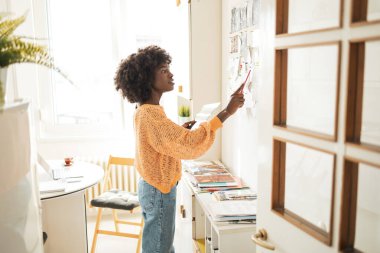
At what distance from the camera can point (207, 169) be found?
2.57 m

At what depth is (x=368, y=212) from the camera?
0.93 m

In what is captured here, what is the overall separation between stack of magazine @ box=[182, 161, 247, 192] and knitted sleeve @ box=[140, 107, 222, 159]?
0.51 meters

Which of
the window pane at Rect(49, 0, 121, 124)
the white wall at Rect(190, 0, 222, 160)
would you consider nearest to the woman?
the white wall at Rect(190, 0, 222, 160)

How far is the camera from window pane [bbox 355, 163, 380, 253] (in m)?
0.92

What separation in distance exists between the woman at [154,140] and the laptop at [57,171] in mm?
864

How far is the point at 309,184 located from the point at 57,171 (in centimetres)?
207

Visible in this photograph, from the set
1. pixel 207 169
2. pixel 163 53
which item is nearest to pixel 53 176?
pixel 207 169

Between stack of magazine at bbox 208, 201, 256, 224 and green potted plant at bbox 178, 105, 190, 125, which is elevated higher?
green potted plant at bbox 178, 105, 190, 125

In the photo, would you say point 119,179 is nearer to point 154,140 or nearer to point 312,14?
point 154,140

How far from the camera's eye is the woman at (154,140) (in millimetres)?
1767

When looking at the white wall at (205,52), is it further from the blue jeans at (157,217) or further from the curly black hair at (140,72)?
the blue jeans at (157,217)

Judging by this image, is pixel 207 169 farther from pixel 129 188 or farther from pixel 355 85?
pixel 355 85

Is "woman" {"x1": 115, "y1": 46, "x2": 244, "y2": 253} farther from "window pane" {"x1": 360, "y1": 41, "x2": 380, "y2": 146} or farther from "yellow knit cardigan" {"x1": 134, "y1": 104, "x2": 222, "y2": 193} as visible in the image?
"window pane" {"x1": 360, "y1": 41, "x2": 380, "y2": 146}

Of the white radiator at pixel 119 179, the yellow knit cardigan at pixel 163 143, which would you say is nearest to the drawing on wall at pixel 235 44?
the yellow knit cardigan at pixel 163 143
